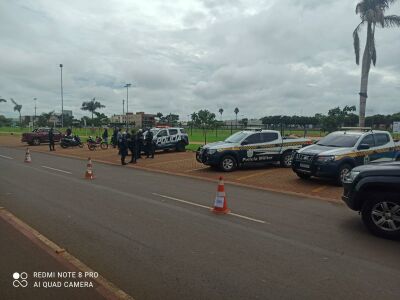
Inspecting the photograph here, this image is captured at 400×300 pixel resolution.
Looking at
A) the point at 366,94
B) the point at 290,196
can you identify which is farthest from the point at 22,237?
the point at 366,94

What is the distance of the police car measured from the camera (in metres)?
24.6

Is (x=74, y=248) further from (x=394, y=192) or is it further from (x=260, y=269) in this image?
(x=394, y=192)

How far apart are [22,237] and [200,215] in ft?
10.9

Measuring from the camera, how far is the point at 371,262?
17.1 feet

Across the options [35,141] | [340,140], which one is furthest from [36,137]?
[340,140]

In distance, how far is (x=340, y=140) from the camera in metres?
13.0

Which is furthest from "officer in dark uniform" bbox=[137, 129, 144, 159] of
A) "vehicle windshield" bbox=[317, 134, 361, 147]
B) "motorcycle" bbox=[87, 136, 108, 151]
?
"vehicle windshield" bbox=[317, 134, 361, 147]

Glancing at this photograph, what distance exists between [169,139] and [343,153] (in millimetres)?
14462

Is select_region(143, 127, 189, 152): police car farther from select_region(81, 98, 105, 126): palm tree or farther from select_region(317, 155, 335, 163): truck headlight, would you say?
select_region(81, 98, 105, 126): palm tree

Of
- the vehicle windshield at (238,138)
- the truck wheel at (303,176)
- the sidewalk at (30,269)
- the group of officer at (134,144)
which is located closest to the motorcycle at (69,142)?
the group of officer at (134,144)

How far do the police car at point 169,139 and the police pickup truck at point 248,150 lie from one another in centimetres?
844

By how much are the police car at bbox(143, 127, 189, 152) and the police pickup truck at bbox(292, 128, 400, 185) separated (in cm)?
1273

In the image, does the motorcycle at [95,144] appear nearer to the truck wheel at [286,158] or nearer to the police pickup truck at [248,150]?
the police pickup truck at [248,150]

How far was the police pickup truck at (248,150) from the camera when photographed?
1564cm
